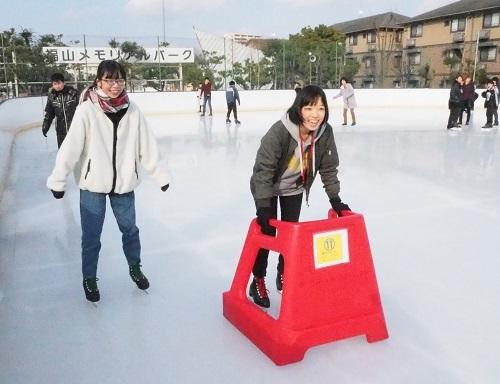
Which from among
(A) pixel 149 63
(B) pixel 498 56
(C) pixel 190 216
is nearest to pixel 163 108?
(A) pixel 149 63

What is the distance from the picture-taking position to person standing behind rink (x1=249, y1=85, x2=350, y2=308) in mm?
A: 1941

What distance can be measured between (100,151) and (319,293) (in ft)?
3.53

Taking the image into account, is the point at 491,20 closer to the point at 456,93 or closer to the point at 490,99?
the point at 490,99

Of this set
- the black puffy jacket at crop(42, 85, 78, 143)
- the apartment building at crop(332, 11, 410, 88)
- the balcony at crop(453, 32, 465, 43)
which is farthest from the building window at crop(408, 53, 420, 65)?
the black puffy jacket at crop(42, 85, 78, 143)

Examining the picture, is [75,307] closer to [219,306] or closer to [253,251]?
[219,306]

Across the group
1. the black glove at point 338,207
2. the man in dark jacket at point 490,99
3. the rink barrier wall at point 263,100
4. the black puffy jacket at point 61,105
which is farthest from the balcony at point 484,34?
the black glove at point 338,207

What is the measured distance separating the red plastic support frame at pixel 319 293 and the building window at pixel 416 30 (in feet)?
115

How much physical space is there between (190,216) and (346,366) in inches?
88.1

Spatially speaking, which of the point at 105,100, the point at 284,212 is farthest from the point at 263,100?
the point at 105,100

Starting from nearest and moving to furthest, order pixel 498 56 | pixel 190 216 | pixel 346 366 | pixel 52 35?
pixel 346 366
pixel 190 216
pixel 52 35
pixel 498 56

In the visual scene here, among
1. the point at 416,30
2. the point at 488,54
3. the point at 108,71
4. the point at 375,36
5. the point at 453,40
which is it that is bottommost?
the point at 108,71

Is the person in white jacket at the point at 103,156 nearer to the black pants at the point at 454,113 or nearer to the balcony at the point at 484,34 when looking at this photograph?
the black pants at the point at 454,113

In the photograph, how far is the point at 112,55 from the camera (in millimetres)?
14336

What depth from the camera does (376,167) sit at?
5.95 m
